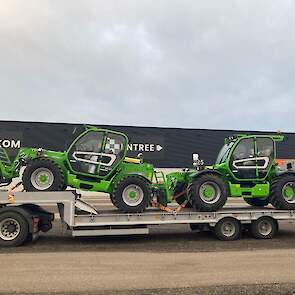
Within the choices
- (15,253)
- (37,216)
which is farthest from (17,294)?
(37,216)

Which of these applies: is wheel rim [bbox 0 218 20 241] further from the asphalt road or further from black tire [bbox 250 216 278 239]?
black tire [bbox 250 216 278 239]

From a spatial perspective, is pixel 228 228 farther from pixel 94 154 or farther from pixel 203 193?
pixel 94 154

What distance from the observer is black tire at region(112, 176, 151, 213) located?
10.9 meters

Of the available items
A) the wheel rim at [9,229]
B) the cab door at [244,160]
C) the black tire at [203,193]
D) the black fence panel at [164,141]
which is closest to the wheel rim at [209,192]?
the black tire at [203,193]

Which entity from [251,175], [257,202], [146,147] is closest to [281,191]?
[251,175]

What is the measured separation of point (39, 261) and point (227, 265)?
3.59 meters

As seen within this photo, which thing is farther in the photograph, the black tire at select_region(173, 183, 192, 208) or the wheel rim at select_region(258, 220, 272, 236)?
the black tire at select_region(173, 183, 192, 208)

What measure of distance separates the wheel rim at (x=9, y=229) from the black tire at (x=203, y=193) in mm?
4418

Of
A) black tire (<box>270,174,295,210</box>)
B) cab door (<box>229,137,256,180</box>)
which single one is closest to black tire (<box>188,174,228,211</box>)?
cab door (<box>229,137,256,180</box>)

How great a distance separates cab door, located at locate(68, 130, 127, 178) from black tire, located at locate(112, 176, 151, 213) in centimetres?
57

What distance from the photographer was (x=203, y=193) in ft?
38.0

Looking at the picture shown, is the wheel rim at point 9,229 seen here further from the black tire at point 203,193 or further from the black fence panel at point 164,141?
the black fence panel at point 164,141

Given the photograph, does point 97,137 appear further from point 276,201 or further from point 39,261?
point 276,201

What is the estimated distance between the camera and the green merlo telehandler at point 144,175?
1093cm
